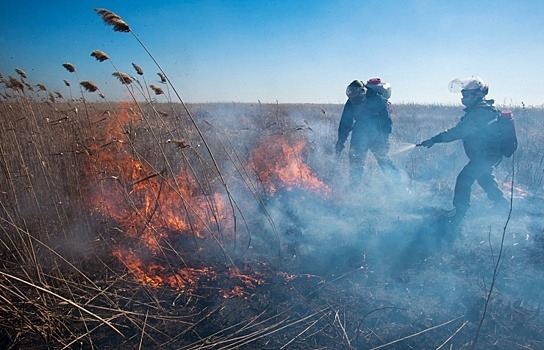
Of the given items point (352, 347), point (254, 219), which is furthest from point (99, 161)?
point (352, 347)

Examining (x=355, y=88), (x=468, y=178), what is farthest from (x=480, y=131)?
(x=355, y=88)

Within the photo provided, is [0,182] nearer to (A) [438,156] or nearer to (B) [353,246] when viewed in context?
(B) [353,246]

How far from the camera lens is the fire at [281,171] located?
6.28 m

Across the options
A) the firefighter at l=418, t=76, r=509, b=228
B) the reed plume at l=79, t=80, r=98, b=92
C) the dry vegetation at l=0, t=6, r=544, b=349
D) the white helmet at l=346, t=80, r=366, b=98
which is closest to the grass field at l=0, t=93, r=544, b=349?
the dry vegetation at l=0, t=6, r=544, b=349

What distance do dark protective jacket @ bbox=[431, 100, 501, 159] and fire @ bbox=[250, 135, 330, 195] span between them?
2551 mm

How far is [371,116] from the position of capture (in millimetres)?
6785

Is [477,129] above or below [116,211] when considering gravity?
above

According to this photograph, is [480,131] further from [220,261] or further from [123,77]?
[123,77]

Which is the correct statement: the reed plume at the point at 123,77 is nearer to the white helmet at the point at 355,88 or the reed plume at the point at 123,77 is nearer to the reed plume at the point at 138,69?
the reed plume at the point at 138,69

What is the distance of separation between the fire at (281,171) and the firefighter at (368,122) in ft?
3.15

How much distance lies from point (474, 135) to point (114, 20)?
16.8ft

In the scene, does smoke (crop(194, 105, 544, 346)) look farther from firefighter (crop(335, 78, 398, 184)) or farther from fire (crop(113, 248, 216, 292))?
fire (crop(113, 248, 216, 292))

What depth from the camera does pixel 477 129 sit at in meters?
5.02

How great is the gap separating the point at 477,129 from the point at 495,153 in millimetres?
481
